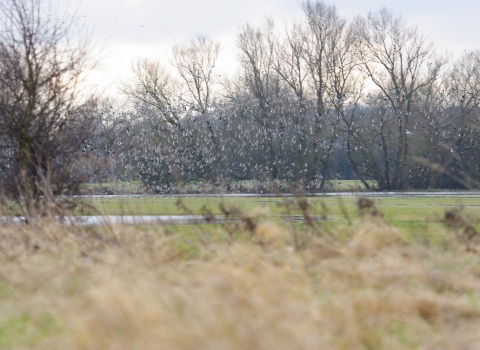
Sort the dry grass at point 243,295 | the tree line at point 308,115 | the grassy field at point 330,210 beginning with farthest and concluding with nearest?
the tree line at point 308,115 → the grassy field at point 330,210 → the dry grass at point 243,295

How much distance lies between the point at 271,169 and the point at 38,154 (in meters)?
28.3

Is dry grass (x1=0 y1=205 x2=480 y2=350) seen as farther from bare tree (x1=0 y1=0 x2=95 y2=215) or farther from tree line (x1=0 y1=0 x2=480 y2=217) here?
tree line (x1=0 y1=0 x2=480 y2=217)

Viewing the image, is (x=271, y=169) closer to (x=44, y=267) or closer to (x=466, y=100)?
(x=466, y=100)

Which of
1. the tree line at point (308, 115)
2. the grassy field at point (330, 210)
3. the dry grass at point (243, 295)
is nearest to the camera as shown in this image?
the dry grass at point (243, 295)

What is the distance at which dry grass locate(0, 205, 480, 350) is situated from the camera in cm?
493

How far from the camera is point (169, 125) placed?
43.4 meters

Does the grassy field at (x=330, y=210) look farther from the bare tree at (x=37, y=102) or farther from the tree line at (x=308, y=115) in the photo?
the tree line at (x=308, y=115)

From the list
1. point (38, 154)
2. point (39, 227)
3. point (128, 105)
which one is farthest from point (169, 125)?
point (39, 227)

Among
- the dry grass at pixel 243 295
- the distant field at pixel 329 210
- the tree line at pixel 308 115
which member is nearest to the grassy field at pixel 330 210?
the distant field at pixel 329 210

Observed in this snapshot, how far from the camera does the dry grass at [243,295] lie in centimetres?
493

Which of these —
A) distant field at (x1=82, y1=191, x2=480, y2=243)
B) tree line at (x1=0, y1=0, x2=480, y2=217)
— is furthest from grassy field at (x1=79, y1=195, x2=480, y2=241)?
tree line at (x1=0, y1=0, x2=480, y2=217)

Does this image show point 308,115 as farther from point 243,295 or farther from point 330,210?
point 243,295

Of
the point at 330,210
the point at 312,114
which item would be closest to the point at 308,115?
the point at 312,114

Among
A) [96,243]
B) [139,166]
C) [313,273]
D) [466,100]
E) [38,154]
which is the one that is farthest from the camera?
[466,100]
